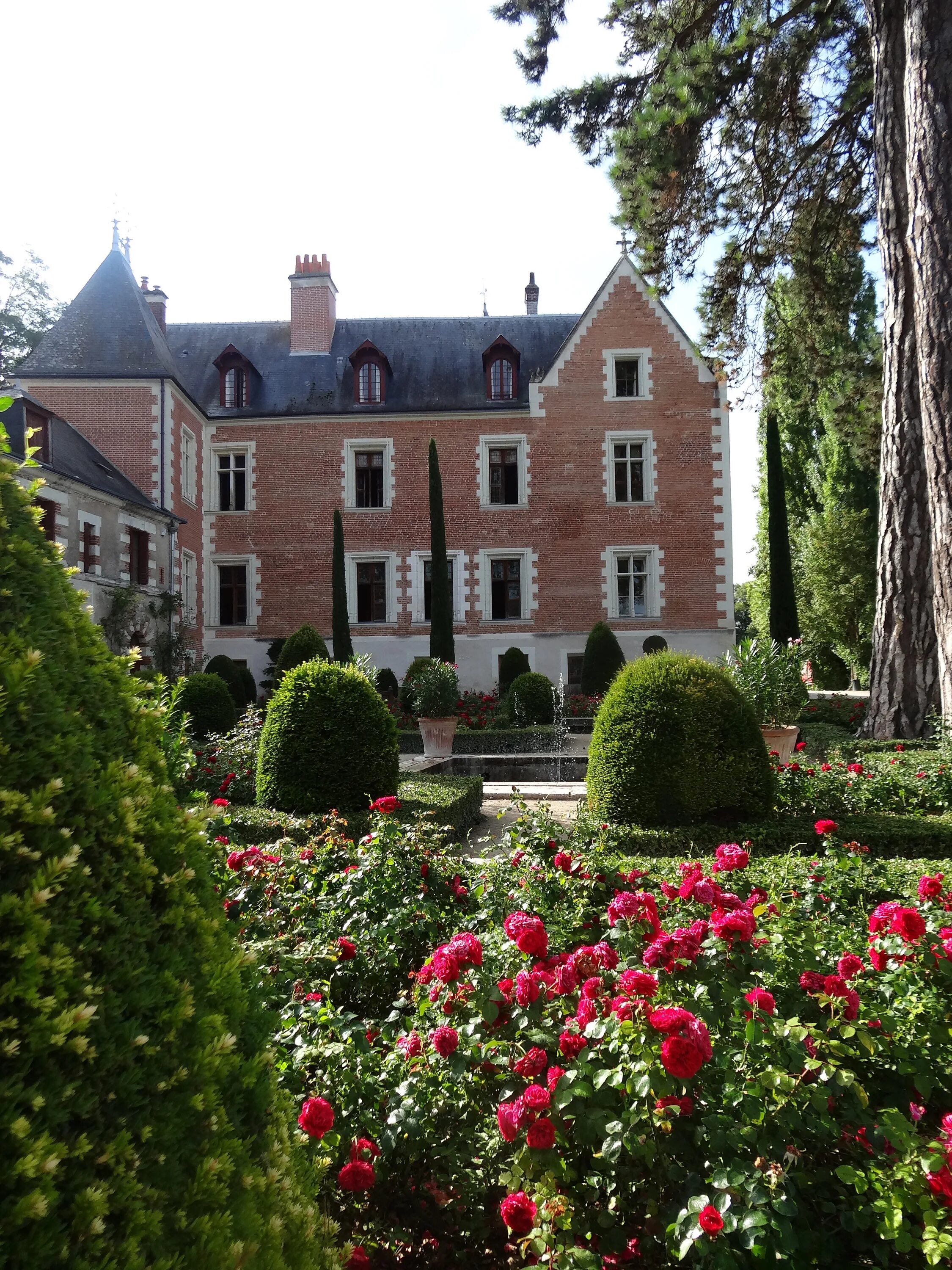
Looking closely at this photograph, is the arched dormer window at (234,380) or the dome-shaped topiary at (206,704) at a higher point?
the arched dormer window at (234,380)

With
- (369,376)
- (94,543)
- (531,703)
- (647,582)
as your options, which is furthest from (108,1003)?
(369,376)

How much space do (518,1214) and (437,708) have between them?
36.7ft

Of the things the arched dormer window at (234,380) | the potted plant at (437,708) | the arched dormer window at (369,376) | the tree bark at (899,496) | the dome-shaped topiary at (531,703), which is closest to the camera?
the tree bark at (899,496)

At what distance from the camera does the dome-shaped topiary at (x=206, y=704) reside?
12031mm

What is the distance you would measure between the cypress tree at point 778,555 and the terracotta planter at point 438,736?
26.0ft

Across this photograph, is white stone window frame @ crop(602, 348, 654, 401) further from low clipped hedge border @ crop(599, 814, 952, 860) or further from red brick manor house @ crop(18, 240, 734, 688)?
low clipped hedge border @ crop(599, 814, 952, 860)

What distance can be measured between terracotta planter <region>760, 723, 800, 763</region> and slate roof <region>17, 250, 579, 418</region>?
48.1 ft

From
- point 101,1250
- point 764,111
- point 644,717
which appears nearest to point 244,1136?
point 101,1250

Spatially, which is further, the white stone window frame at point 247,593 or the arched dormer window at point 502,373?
the arched dormer window at point 502,373

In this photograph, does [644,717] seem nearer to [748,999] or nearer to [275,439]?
[748,999]

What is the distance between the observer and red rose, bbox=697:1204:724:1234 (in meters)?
1.56

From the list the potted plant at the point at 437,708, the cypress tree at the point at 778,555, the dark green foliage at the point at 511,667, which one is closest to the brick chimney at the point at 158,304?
the dark green foliage at the point at 511,667

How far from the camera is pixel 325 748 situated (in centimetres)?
666

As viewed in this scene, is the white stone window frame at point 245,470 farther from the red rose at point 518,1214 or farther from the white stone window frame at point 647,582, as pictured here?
the red rose at point 518,1214
